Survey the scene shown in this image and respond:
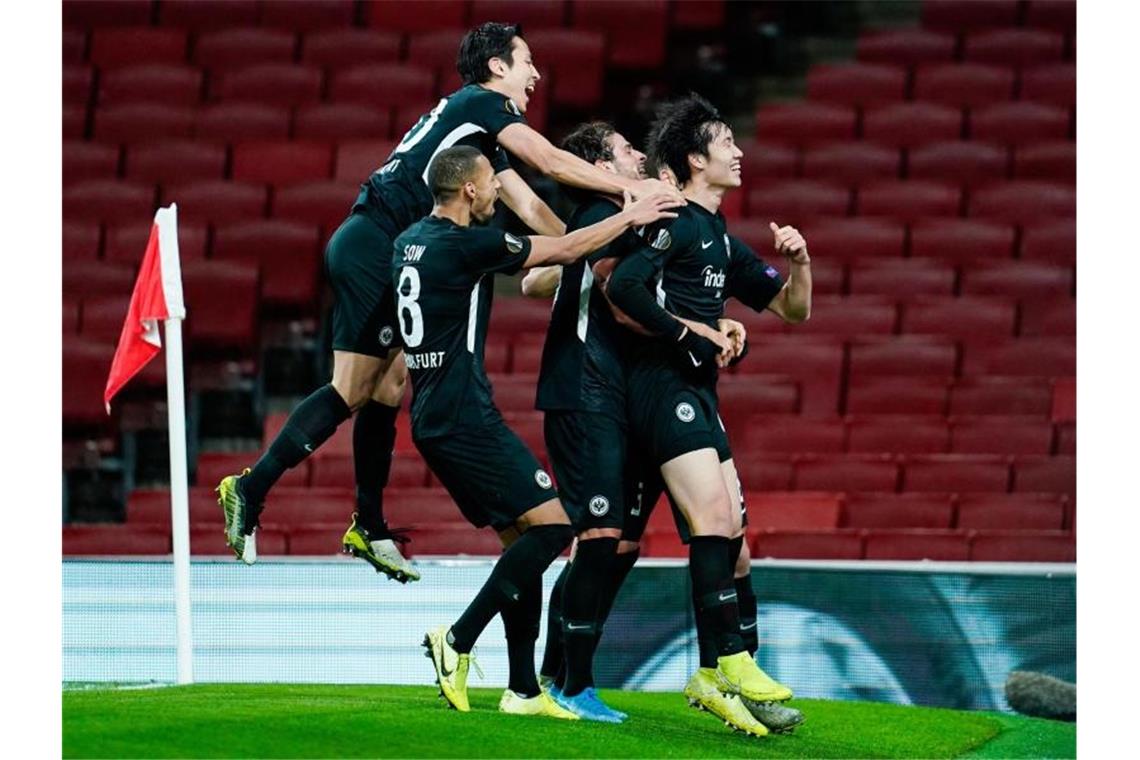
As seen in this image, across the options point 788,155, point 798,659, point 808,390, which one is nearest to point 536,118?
point 788,155

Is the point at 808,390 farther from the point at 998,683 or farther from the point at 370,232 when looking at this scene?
the point at 370,232

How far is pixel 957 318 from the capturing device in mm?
11039

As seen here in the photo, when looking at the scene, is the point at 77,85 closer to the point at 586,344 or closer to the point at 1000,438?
the point at 1000,438

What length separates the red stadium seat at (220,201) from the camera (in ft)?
37.9

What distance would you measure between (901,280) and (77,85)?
5.70 meters

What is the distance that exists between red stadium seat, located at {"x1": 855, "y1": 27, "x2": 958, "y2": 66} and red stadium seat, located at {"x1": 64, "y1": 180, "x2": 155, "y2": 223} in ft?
17.3

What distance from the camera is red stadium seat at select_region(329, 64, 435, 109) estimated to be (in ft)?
40.7

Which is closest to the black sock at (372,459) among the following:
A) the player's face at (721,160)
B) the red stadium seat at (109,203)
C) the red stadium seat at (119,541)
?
the player's face at (721,160)

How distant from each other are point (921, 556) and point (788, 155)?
409cm

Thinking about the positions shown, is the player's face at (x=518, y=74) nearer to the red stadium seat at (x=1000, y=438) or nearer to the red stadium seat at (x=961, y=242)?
the red stadium seat at (x=1000, y=438)

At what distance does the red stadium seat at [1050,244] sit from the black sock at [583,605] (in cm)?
665

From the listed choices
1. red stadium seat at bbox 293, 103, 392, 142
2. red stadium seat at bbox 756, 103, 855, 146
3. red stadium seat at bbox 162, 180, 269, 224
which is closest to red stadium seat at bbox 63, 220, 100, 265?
red stadium seat at bbox 162, 180, 269, 224

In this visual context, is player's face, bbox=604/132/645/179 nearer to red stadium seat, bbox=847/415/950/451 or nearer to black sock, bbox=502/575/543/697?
black sock, bbox=502/575/543/697

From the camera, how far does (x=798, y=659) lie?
25.4ft
